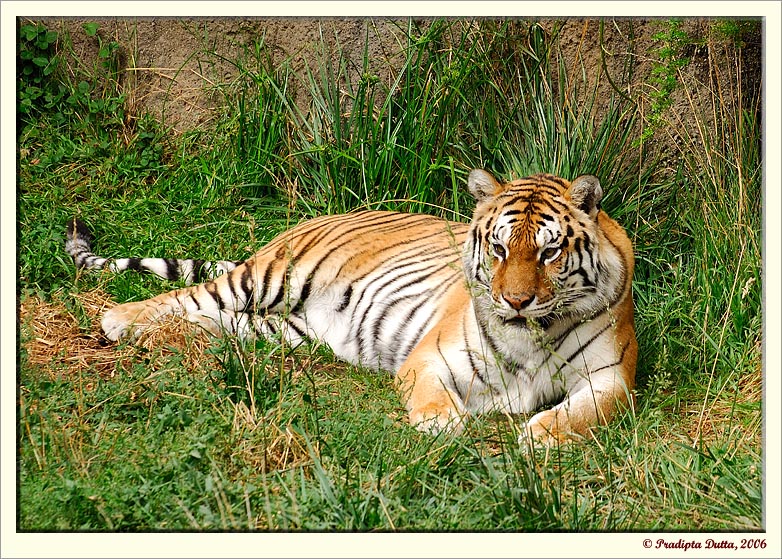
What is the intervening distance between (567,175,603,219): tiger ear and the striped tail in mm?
2228

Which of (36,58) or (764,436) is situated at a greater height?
(36,58)

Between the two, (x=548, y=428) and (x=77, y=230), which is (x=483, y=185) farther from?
(x=77, y=230)

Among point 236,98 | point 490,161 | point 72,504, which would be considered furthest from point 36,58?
point 72,504

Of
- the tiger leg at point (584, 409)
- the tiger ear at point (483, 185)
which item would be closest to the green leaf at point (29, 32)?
the tiger ear at point (483, 185)

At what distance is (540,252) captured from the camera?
417 centimetres

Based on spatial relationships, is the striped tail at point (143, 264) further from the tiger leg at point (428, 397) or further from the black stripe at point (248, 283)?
the tiger leg at point (428, 397)

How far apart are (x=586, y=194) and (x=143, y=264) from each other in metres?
2.63

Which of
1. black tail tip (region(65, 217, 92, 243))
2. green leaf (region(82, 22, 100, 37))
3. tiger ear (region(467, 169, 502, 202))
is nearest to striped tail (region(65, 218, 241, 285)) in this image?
black tail tip (region(65, 217, 92, 243))

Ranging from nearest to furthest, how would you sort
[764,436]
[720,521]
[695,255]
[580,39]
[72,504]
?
[72,504], [720,521], [764,436], [695,255], [580,39]

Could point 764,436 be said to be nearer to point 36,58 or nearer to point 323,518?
point 323,518

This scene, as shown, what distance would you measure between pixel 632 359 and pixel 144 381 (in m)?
2.18

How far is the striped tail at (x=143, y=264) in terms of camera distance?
550 cm

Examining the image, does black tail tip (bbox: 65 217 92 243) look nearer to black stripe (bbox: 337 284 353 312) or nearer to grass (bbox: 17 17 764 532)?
grass (bbox: 17 17 764 532)

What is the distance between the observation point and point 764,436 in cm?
388
